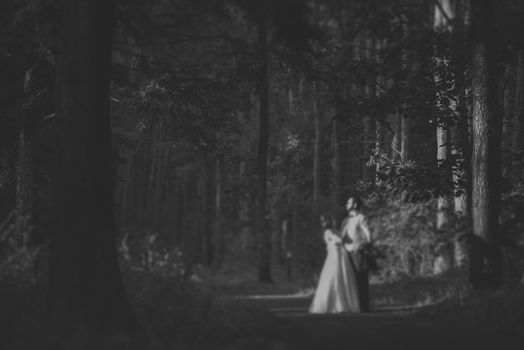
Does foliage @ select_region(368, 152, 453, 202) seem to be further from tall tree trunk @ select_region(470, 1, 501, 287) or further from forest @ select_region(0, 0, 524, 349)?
tall tree trunk @ select_region(470, 1, 501, 287)

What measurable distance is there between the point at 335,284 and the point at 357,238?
1037mm

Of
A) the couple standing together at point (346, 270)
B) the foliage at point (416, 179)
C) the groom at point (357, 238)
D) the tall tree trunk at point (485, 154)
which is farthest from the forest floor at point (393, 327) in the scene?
the foliage at point (416, 179)

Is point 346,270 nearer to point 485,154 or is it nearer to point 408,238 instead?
point 485,154

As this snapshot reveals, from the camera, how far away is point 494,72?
1482 centimetres

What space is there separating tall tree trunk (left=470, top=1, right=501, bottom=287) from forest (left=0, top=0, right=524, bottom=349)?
2 cm

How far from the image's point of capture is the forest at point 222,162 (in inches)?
352

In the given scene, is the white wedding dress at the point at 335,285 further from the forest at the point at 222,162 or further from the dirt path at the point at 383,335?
the dirt path at the point at 383,335

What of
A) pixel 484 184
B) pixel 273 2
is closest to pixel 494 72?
pixel 484 184

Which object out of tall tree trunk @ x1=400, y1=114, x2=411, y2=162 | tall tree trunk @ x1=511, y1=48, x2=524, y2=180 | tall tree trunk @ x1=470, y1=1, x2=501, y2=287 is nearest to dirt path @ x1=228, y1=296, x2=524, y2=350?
tall tree trunk @ x1=470, y1=1, x2=501, y2=287

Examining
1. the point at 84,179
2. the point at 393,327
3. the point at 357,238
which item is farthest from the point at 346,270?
the point at 84,179

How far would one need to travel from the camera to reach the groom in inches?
664

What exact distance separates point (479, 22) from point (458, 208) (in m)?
7.98

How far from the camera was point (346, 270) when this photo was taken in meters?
17.0

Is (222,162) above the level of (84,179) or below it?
above
